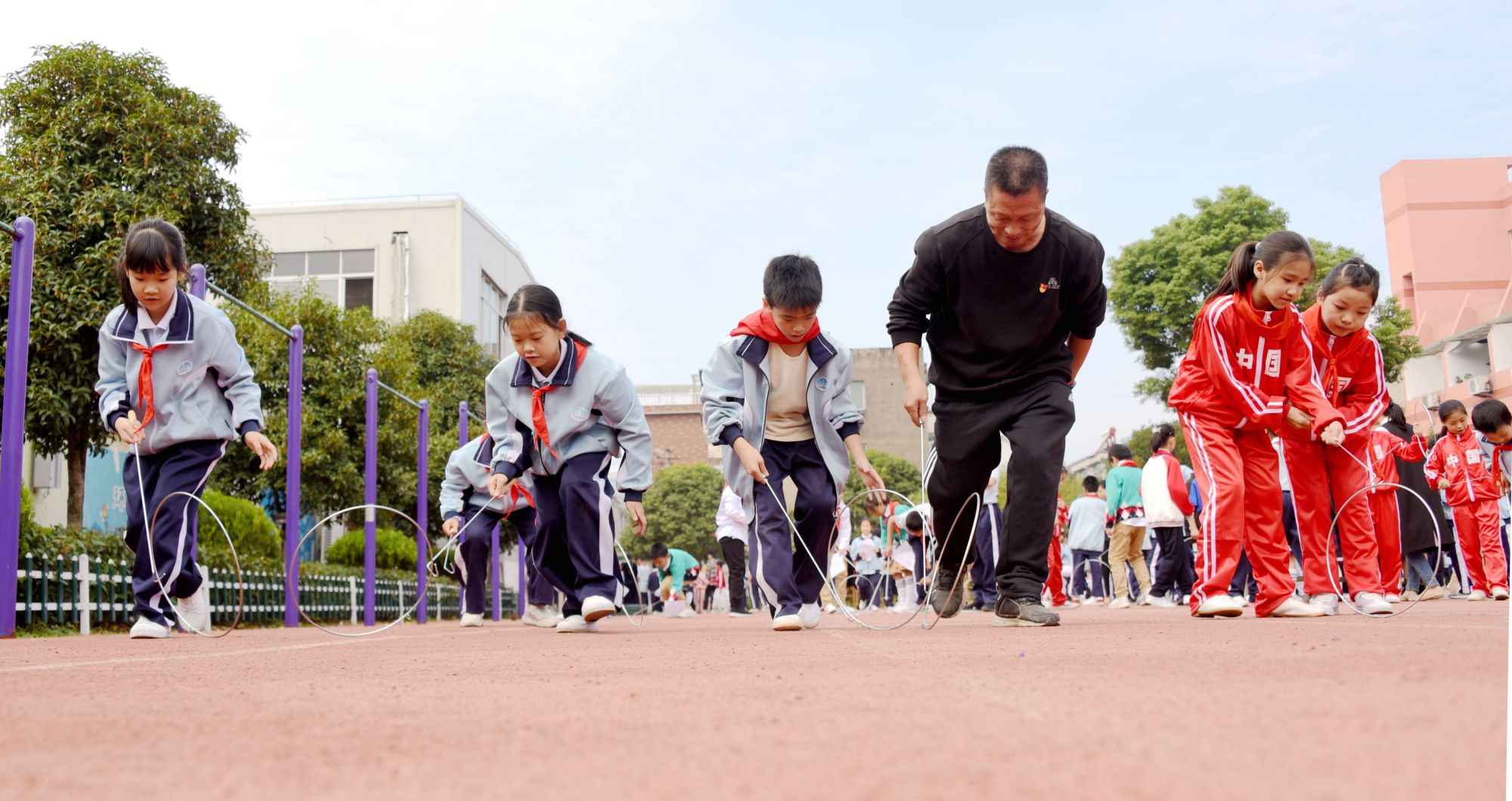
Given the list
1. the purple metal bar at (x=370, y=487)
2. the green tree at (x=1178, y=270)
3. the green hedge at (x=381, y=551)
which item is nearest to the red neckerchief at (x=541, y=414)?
the purple metal bar at (x=370, y=487)

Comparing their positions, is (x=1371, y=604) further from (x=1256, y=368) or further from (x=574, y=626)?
(x=574, y=626)

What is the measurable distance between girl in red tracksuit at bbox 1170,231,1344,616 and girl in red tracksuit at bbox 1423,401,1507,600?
24.7ft

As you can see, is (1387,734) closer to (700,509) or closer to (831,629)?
(831,629)

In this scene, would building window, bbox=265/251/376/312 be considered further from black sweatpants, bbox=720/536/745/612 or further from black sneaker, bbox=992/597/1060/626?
black sneaker, bbox=992/597/1060/626

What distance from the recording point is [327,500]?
22.8 m

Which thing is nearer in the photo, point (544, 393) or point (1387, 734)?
point (1387, 734)

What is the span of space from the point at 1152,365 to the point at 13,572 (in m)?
34.3

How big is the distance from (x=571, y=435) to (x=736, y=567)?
9.50 m

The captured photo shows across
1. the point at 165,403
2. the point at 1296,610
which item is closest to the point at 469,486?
the point at 165,403

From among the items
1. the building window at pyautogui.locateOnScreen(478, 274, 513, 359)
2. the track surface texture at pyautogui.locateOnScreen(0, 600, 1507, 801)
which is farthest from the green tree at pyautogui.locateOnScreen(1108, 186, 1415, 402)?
the track surface texture at pyautogui.locateOnScreen(0, 600, 1507, 801)

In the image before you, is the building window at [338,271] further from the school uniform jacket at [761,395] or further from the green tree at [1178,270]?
the school uniform jacket at [761,395]

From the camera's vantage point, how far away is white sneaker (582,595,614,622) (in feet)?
22.7

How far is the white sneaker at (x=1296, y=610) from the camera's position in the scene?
19.4 ft

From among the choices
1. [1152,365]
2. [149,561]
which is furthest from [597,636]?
[1152,365]
